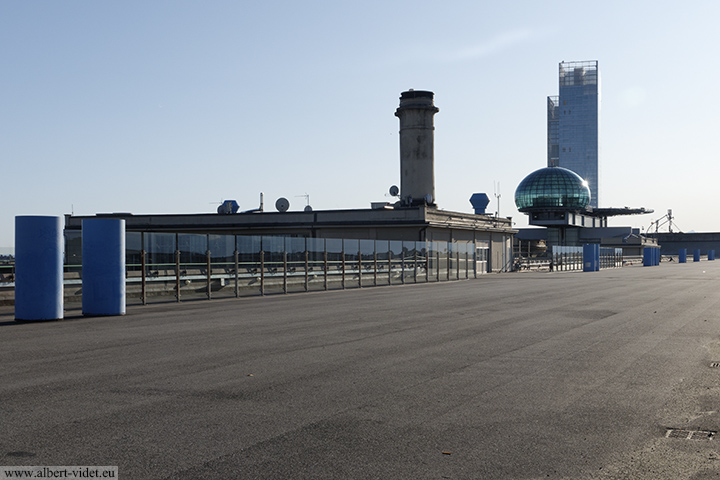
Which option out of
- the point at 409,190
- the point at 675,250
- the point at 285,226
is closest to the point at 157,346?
the point at 285,226

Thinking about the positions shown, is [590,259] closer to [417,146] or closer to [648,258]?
[417,146]

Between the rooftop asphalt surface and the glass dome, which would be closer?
the rooftop asphalt surface

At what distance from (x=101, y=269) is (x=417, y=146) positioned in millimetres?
46317

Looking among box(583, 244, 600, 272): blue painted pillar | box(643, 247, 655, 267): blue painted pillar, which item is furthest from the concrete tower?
box(643, 247, 655, 267): blue painted pillar

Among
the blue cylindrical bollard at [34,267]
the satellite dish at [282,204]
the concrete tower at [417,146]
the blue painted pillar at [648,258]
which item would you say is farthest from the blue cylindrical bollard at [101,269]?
the blue painted pillar at [648,258]

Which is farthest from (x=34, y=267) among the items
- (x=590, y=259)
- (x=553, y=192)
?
(x=553, y=192)

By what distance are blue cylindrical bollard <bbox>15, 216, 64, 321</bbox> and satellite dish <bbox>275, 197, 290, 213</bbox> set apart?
4326 cm

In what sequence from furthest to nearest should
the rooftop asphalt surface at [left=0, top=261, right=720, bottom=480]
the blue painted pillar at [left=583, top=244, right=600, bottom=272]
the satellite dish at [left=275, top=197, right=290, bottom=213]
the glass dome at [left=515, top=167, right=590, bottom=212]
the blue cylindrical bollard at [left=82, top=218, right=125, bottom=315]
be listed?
1. the glass dome at [left=515, top=167, right=590, bottom=212]
2. the blue painted pillar at [left=583, top=244, right=600, bottom=272]
3. the satellite dish at [left=275, top=197, right=290, bottom=213]
4. the blue cylindrical bollard at [left=82, top=218, right=125, bottom=315]
5. the rooftop asphalt surface at [left=0, top=261, right=720, bottom=480]

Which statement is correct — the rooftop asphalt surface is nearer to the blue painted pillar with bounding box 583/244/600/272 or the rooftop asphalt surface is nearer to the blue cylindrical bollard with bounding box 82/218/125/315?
the blue cylindrical bollard with bounding box 82/218/125/315

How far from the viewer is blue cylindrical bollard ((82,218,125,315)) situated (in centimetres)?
1892

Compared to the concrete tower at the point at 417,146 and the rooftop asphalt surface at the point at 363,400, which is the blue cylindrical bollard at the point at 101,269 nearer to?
the rooftop asphalt surface at the point at 363,400

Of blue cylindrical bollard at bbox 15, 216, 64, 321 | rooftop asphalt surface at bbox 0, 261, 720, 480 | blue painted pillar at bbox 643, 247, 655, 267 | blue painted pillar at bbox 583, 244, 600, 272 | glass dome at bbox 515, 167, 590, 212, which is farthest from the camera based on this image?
glass dome at bbox 515, 167, 590, 212

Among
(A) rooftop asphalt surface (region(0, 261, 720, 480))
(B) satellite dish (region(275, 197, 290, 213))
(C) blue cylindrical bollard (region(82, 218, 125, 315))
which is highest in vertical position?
(B) satellite dish (region(275, 197, 290, 213))

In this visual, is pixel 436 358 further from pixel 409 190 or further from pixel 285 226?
pixel 409 190
